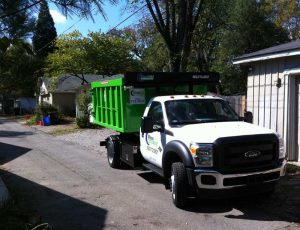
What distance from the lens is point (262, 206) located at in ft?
25.8

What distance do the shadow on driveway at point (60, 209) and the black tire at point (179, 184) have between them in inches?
50.3

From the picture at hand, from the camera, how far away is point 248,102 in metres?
13.3

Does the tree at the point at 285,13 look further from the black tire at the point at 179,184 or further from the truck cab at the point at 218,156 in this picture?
the black tire at the point at 179,184

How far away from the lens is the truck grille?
23.3ft

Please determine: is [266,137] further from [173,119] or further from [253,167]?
[173,119]

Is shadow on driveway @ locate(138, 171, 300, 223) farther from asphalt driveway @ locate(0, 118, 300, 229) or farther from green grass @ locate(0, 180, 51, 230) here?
green grass @ locate(0, 180, 51, 230)

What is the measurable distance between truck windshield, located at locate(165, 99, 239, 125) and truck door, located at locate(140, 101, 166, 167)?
29cm

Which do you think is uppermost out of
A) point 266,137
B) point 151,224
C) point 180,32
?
point 180,32

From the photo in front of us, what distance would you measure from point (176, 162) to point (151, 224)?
4.12 ft

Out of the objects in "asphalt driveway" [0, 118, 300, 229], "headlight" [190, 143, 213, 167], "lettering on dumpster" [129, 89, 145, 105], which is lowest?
"asphalt driveway" [0, 118, 300, 229]

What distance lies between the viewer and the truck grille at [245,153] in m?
7.11

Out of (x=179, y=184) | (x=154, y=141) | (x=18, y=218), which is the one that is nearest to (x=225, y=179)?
(x=179, y=184)

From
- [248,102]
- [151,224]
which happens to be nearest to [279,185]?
[151,224]

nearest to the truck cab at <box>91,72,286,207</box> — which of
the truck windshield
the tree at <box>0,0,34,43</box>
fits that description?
the truck windshield
